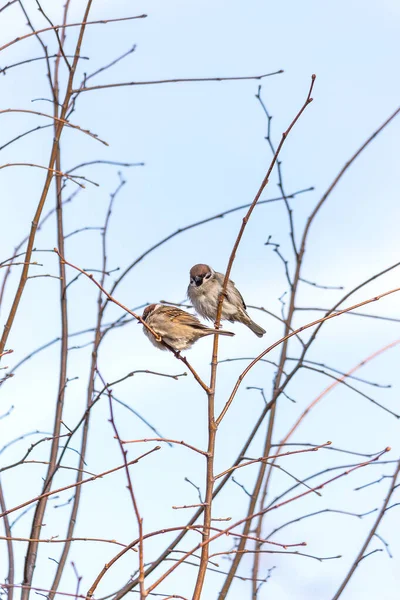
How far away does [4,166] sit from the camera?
125 inches

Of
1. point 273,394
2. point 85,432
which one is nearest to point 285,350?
point 273,394

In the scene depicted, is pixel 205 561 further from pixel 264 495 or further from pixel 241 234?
pixel 264 495

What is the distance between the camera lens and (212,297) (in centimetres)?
619

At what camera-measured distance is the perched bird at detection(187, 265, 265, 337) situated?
6203 millimetres

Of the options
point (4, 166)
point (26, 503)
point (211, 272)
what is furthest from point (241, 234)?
Result: point (211, 272)

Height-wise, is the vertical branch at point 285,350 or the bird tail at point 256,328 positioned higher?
the bird tail at point 256,328

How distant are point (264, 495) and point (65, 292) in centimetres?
149

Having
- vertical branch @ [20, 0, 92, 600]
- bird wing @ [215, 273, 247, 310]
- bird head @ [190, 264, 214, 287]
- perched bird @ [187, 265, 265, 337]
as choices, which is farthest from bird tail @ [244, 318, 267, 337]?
vertical branch @ [20, 0, 92, 600]

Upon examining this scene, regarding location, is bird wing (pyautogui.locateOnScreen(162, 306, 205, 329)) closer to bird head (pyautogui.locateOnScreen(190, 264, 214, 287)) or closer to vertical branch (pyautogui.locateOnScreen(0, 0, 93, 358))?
bird head (pyautogui.locateOnScreen(190, 264, 214, 287))

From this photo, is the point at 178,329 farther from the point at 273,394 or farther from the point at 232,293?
the point at 232,293

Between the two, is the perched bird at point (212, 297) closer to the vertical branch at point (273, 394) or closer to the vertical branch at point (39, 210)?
the vertical branch at point (273, 394)

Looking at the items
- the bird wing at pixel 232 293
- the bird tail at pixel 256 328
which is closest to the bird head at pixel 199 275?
the bird wing at pixel 232 293

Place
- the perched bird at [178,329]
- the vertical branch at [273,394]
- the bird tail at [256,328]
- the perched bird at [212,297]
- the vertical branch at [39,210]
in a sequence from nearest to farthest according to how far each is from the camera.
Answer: the vertical branch at [273,394] < the vertical branch at [39,210] < the perched bird at [178,329] < the perched bird at [212,297] < the bird tail at [256,328]

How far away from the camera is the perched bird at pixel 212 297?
6203 millimetres
